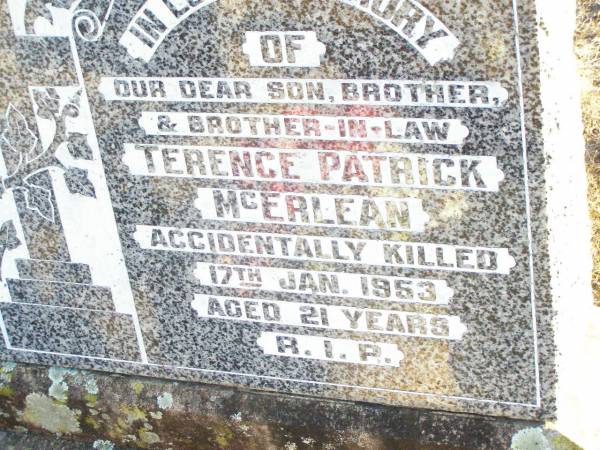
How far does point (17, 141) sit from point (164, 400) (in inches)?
30.1

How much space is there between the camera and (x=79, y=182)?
2266 millimetres

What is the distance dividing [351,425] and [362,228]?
53cm

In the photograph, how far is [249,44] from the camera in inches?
76.3

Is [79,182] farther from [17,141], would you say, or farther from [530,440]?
[530,440]

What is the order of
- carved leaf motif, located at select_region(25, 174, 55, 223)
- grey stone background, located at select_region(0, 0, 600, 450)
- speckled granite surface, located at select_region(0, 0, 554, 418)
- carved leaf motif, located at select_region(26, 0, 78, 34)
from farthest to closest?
1. carved leaf motif, located at select_region(25, 174, 55, 223)
2. grey stone background, located at select_region(0, 0, 600, 450)
3. carved leaf motif, located at select_region(26, 0, 78, 34)
4. speckled granite surface, located at select_region(0, 0, 554, 418)

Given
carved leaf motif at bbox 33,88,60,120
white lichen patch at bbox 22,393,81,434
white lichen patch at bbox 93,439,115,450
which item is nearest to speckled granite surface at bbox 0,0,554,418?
carved leaf motif at bbox 33,88,60,120

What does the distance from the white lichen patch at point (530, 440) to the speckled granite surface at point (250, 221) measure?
0.04m

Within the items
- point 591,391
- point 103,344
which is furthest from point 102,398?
point 591,391

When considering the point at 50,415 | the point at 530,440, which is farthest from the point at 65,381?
the point at 530,440

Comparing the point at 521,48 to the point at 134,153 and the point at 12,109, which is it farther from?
the point at 12,109

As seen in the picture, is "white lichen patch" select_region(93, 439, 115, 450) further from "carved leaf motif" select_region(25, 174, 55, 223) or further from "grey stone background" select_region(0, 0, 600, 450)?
"carved leaf motif" select_region(25, 174, 55, 223)

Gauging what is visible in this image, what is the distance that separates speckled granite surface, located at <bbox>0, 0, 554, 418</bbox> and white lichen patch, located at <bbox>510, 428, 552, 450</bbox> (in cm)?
4

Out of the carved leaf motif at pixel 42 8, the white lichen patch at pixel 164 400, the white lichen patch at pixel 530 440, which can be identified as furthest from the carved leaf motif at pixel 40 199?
the white lichen patch at pixel 530 440

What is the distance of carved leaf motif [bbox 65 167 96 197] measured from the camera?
2254mm
